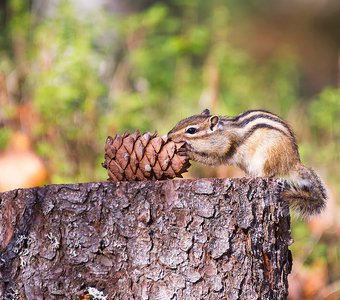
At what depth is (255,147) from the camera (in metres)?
4.20

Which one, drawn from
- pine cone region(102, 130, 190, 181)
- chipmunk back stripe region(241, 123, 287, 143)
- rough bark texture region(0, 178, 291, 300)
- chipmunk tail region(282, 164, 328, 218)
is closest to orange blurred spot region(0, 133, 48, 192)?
chipmunk back stripe region(241, 123, 287, 143)

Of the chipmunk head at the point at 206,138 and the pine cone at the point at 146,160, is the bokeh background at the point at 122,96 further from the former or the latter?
the pine cone at the point at 146,160

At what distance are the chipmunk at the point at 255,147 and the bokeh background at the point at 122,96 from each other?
57.8 inches

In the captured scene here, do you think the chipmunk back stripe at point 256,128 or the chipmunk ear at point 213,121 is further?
the chipmunk ear at point 213,121

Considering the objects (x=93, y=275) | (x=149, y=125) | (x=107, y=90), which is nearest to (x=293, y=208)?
(x=93, y=275)

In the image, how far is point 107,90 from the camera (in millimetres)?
6988

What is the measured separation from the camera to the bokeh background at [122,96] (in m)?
6.03

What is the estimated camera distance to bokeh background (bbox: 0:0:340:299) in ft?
19.8

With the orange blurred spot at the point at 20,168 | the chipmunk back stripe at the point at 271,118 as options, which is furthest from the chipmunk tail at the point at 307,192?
the orange blurred spot at the point at 20,168

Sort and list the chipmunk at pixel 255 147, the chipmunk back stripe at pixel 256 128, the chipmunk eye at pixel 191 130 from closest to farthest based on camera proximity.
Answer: the chipmunk at pixel 255 147 → the chipmunk back stripe at pixel 256 128 → the chipmunk eye at pixel 191 130

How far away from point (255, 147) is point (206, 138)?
11.2 inches

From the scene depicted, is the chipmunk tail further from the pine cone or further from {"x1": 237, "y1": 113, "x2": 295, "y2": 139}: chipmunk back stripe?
the pine cone

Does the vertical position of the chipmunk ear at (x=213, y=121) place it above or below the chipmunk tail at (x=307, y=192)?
above

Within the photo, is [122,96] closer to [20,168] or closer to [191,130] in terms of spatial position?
[20,168]
